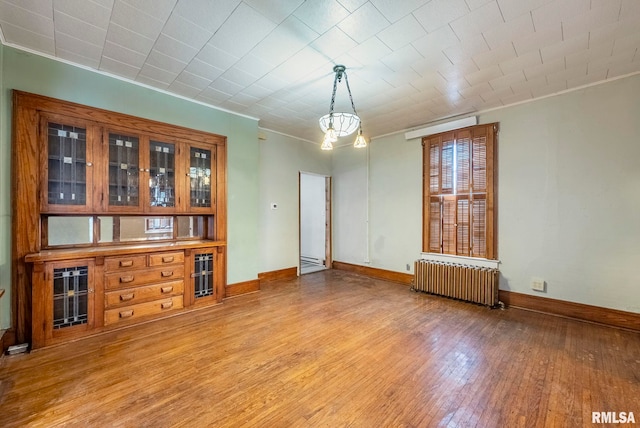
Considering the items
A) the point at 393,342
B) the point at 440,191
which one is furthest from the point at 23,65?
the point at 440,191

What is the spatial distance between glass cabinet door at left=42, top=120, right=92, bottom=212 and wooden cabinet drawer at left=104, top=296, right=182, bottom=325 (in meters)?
1.27

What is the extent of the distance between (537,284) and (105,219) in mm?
6047

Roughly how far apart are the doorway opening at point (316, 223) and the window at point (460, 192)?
2500 millimetres

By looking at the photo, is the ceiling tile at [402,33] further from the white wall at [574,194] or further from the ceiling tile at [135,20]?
the white wall at [574,194]

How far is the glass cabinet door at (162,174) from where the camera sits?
3.62 meters

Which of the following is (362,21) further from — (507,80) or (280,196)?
(280,196)

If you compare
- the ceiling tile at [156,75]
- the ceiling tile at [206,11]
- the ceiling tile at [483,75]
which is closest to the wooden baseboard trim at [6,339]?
the ceiling tile at [156,75]

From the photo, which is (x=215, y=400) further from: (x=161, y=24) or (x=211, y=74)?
(x=211, y=74)

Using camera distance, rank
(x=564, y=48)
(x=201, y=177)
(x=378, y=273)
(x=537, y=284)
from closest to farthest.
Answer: (x=564, y=48)
(x=537, y=284)
(x=201, y=177)
(x=378, y=273)

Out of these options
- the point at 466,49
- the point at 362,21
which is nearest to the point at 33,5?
the point at 362,21

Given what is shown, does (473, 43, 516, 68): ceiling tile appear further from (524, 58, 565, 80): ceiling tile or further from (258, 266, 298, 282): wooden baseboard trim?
(258, 266, 298, 282): wooden baseboard trim

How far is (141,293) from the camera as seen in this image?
3338 mm

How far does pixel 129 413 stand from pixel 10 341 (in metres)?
1.93

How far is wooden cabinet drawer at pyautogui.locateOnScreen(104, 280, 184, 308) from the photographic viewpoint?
10.3 ft
